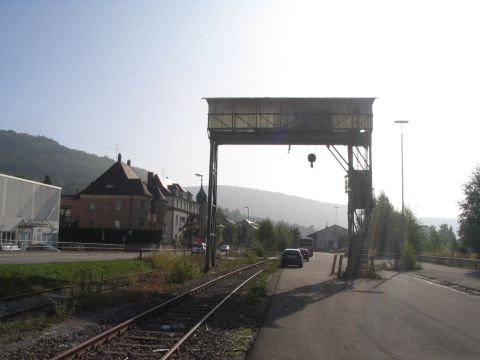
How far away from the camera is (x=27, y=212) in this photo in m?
63.1

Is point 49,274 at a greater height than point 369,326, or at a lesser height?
greater

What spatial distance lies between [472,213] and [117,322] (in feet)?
147

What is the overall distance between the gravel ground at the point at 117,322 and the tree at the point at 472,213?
39.6m

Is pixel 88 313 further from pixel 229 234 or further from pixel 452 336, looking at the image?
pixel 229 234

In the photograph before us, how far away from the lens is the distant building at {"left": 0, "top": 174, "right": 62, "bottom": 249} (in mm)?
58094

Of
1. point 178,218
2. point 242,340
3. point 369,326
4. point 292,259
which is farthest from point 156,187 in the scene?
point 242,340

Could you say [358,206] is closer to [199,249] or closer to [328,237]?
[199,249]

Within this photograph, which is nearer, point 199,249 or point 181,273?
point 181,273

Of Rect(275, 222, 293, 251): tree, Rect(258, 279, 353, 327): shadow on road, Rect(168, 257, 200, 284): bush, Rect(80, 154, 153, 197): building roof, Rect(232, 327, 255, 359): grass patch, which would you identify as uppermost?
Rect(80, 154, 153, 197): building roof

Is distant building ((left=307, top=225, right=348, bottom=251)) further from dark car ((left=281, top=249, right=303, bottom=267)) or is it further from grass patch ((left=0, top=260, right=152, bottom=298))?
grass patch ((left=0, top=260, right=152, bottom=298))

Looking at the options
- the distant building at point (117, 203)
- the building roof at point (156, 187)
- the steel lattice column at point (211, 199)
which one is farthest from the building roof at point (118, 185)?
the steel lattice column at point (211, 199)

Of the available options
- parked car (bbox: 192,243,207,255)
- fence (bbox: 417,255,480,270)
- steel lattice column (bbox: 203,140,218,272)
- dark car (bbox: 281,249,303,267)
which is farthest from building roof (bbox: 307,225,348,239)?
steel lattice column (bbox: 203,140,218,272)

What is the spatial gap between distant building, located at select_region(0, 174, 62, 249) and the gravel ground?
42.2m

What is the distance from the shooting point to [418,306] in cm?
1730
